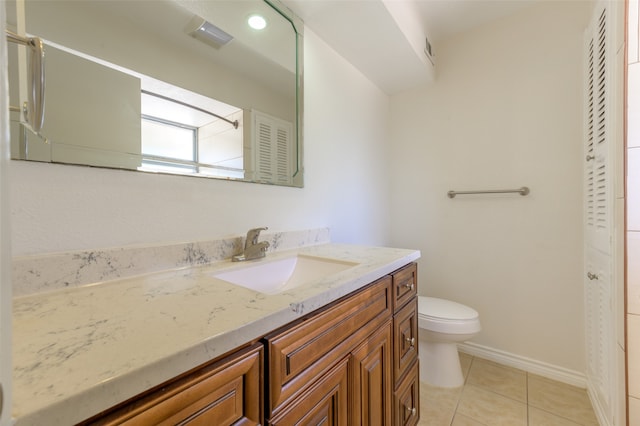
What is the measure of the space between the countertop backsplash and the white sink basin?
0.42 ft

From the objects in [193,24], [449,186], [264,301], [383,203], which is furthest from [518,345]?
[193,24]

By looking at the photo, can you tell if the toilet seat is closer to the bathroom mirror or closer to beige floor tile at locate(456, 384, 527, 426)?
beige floor tile at locate(456, 384, 527, 426)

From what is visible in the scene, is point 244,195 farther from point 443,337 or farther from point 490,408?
point 490,408

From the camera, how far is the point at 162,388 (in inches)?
14.4

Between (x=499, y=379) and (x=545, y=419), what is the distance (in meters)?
0.30

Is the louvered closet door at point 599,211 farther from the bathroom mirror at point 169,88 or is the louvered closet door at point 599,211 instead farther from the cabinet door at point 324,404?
the bathroom mirror at point 169,88

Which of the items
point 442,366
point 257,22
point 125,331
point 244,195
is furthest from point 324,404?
point 257,22

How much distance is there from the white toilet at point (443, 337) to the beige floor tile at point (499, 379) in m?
0.13

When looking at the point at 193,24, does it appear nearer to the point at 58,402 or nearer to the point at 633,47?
the point at 58,402

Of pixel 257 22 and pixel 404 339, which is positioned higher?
pixel 257 22

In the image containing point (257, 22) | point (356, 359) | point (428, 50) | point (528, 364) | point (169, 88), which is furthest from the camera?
point (428, 50)

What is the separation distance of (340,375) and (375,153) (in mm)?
1658

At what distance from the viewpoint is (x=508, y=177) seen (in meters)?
1.73

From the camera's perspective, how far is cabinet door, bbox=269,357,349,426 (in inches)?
21.7
